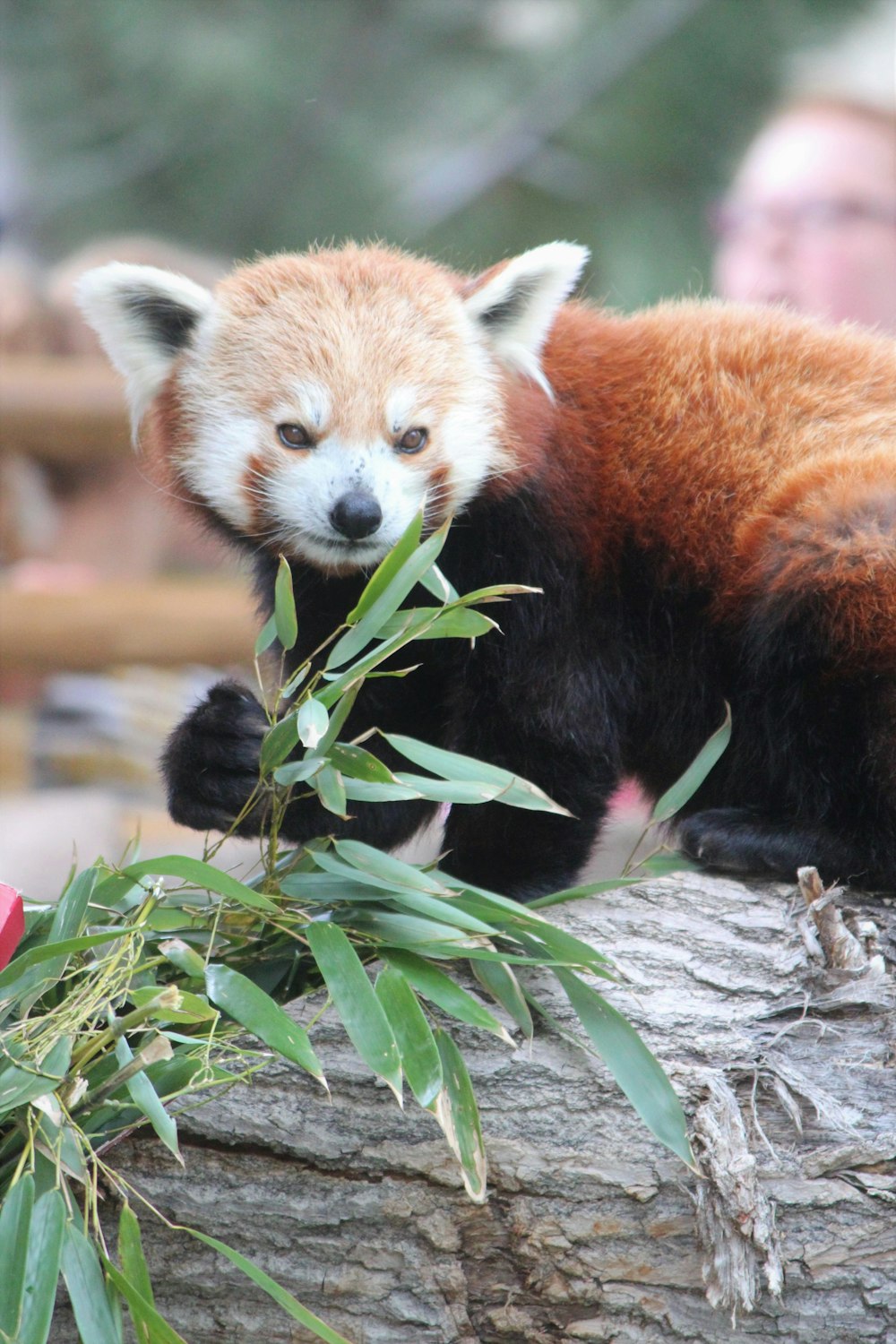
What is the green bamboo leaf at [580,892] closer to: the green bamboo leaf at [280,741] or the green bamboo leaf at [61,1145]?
the green bamboo leaf at [280,741]

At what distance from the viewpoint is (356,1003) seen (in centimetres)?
151

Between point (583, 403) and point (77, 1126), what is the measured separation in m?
1.28

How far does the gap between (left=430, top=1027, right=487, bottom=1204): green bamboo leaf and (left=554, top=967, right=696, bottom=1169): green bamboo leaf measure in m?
0.16

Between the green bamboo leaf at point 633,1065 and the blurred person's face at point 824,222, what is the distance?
11.4 feet

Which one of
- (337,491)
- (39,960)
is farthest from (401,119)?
(39,960)

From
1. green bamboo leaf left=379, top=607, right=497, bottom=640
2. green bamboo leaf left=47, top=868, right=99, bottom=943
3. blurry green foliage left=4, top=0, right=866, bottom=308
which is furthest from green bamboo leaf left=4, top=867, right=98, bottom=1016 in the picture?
blurry green foliage left=4, top=0, right=866, bottom=308

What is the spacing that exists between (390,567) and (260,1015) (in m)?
0.55

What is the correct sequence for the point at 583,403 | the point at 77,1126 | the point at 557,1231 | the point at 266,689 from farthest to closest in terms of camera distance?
the point at 266,689
the point at 583,403
the point at 557,1231
the point at 77,1126

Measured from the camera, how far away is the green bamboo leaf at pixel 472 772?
1.65 metres

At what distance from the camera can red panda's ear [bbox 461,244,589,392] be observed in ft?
6.85

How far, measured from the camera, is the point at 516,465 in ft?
6.63

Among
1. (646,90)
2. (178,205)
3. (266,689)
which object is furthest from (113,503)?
(646,90)

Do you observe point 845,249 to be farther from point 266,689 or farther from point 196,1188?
point 196,1188

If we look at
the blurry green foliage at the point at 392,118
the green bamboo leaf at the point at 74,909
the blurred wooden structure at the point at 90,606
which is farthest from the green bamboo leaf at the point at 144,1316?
the blurry green foliage at the point at 392,118
